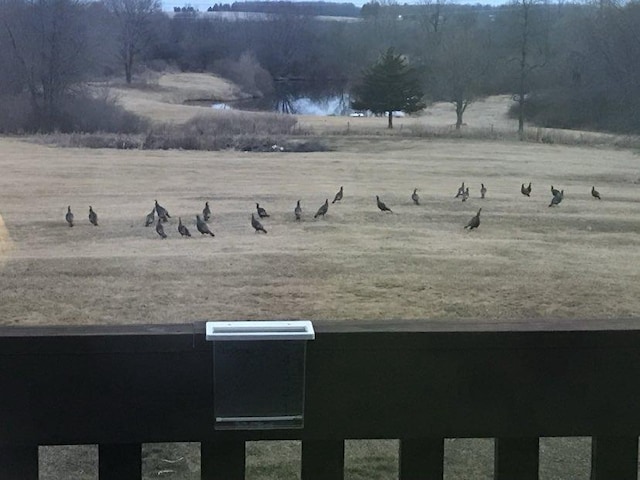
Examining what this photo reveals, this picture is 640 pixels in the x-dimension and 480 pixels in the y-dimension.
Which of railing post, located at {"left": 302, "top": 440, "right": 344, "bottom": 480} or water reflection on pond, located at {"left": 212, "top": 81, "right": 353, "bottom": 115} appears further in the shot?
water reflection on pond, located at {"left": 212, "top": 81, "right": 353, "bottom": 115}

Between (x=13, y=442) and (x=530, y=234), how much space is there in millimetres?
1407

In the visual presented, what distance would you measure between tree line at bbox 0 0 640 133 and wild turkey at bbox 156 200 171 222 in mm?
217

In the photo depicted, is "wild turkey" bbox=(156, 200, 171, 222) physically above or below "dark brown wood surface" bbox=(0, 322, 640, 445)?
above

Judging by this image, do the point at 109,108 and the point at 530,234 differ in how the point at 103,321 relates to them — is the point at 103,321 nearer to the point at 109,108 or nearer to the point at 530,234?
the point at 109,108

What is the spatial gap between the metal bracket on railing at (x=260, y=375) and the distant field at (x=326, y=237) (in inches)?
29.7

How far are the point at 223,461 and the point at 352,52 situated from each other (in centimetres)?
138

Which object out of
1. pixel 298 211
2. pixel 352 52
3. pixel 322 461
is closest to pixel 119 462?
pixel 322 461

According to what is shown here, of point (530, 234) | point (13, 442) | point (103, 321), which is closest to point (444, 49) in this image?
point (530, 234)

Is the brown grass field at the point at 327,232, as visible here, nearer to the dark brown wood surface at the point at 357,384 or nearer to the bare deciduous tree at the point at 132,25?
the bare deciduous tree at the point at 132,25

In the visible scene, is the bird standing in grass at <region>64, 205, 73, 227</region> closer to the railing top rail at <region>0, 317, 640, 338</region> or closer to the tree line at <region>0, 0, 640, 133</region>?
the tree line at <region>0, 0, 640, 133</region>

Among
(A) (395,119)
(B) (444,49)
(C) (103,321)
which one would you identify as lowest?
(C) (103,321)

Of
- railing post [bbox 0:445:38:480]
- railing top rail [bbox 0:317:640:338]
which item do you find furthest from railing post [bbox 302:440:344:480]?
railing post [bbox 0:445:38:480]

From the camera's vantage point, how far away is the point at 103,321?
1.64 m

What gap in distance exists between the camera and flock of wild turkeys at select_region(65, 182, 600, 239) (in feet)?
6.21
